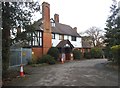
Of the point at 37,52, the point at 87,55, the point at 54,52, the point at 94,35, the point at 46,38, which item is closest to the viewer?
the point at 37,52

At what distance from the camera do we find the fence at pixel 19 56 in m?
23.0

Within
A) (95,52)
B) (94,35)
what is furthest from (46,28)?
(94,35)

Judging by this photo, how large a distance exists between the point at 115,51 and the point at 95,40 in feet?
157

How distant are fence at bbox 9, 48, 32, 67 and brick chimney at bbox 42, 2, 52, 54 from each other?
5.16 m

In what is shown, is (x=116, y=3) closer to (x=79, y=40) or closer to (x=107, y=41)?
(x=107, y=41)

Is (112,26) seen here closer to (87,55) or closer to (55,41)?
(55,41)

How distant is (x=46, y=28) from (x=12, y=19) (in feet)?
61.4

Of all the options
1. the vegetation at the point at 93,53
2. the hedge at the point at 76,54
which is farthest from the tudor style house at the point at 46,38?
the vegetation at the point at 93,53

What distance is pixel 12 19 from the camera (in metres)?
14.6

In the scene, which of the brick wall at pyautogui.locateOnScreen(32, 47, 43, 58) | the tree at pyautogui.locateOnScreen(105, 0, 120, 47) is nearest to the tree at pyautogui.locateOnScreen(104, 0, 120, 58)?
the tree at pyautogui.locateOnScreen(105, 0, 120, 47)

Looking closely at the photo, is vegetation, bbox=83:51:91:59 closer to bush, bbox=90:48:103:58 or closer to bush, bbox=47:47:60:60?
bush, bbox=90:48:103:58

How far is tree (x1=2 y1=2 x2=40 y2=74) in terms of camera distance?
46.1ft

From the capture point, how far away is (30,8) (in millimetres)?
16188

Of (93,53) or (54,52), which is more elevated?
(54,52)
